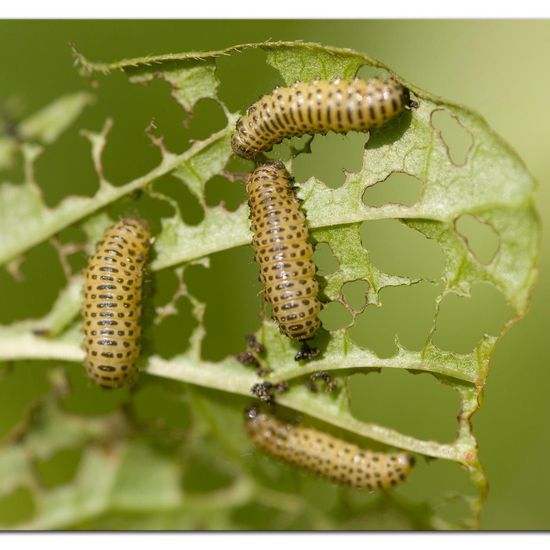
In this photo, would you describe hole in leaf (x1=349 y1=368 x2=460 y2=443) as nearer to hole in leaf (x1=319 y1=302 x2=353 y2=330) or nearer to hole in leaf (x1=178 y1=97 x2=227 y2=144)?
hole in leaf (x1=319 y1=302 x2=353 y2=330)

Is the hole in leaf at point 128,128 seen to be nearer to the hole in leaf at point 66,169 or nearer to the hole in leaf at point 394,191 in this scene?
the hole in leaf at point 66,169

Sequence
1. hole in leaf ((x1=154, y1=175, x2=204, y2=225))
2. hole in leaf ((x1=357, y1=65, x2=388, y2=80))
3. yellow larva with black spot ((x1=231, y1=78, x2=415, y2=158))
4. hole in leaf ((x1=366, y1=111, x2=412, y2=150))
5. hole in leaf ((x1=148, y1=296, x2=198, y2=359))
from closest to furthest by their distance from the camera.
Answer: yellow larva with black spot ((x1=231, y1=78, x2=415, y2=158))
hole in leaf ((x1=366, y1=111, x2=412, y2=150))
hole in leaf ((x1=357, y1=65, x2=388, y2=80))
hole in leaf ((x1=154, y1=175, x2=204, y2=225))
hole in leaf ((x1=148, y1=296, x2=198, y2=359))

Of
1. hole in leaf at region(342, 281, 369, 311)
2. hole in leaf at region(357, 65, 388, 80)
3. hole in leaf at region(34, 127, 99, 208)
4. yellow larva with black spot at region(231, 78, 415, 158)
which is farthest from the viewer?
hole in leaf at region(34, 127, 99, 208)

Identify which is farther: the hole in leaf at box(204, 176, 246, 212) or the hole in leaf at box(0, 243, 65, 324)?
the hole in leaf at box(0, 243, 65, 324)

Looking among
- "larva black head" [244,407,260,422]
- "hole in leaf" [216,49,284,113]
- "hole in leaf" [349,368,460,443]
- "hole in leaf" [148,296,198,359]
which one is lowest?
"larva black head" [244,407,260,422]

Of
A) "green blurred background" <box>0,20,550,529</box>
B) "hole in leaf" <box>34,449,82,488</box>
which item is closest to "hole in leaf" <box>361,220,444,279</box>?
"green blurred background" <box>0,20,550,529</box>

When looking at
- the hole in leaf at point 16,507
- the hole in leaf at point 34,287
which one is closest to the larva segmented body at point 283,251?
the hole in leaf at point 34,287
